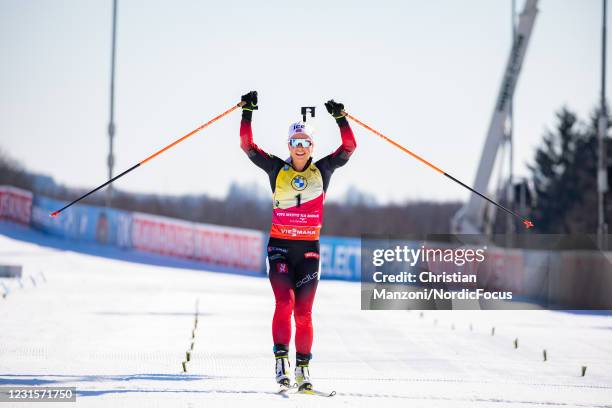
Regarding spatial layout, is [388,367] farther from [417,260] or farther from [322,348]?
[417,260]

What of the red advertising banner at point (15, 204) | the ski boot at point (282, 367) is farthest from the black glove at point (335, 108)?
the red advertising banner at point (15, 204)

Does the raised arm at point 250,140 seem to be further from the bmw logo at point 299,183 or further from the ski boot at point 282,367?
the ski boot at point 282,367

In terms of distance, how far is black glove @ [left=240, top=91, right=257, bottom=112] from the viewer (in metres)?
8.41

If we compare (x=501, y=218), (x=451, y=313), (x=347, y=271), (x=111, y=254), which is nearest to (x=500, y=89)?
(x=347, y=271)

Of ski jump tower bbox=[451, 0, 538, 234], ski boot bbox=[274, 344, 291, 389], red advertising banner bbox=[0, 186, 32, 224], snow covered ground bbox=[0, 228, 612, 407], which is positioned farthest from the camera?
red advertising banner bbox=[0, 186, 32, 224]

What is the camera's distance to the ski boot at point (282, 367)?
7.53 m

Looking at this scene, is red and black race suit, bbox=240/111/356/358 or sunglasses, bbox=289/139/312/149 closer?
red and black race suit, bbox=240/111/356/358

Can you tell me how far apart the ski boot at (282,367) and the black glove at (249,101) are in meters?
2.09

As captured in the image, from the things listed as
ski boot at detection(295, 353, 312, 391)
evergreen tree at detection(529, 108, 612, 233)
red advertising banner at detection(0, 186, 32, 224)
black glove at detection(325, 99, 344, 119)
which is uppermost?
evergreen tree at detection(529, 108, 612, 233)

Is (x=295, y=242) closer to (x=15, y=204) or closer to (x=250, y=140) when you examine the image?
(x=250, y=140)

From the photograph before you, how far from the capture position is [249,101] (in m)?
8.43

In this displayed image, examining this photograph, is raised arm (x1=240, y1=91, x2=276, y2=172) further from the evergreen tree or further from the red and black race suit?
the evergreen tree

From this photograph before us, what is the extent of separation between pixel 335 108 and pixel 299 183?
2.62ft

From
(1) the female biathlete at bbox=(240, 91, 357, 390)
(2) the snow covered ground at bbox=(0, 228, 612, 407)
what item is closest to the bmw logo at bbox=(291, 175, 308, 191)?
(1) the female biathlete at bbox=(240, 91, 357, 390)
